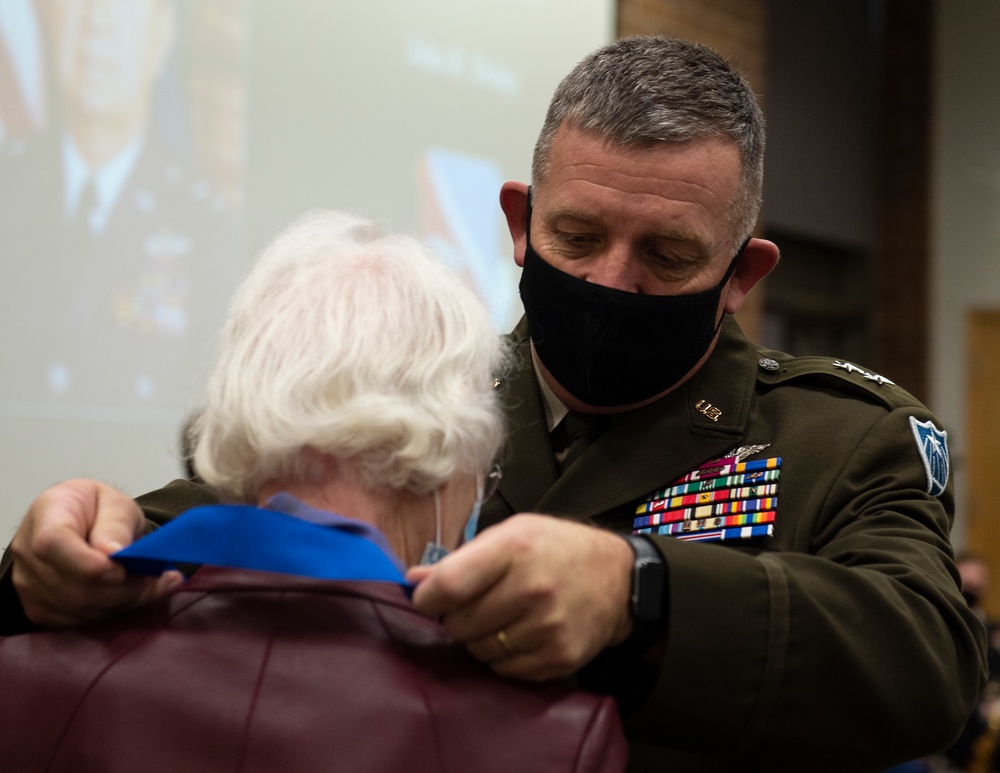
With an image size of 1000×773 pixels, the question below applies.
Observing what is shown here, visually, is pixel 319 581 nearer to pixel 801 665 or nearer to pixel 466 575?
pixel 466 575

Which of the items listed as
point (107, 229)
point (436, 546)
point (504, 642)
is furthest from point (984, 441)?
point (504, 642)

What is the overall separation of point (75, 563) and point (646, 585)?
17.9 inches

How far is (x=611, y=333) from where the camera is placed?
4.69ft

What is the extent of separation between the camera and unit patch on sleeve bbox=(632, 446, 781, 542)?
4.61 ft

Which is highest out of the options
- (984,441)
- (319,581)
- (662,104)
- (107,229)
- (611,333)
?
(662,104)

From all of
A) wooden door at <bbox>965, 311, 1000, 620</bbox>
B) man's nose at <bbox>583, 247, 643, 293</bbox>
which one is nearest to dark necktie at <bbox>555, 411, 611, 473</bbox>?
man's nose at <bbox>583, 247, 643, 293</bbox>

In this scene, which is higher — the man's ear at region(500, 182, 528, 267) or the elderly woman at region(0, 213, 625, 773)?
the man's ear at region(500, 182, 528, 267)

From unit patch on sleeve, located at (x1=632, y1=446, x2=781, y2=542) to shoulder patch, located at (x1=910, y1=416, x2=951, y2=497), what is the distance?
16 centimetres

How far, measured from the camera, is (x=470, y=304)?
1.12 m

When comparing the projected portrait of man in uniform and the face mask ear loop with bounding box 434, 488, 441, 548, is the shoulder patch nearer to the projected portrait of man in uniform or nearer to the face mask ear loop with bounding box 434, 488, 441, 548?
the face mask ear loop with bounding box 434, 488, 441, 548

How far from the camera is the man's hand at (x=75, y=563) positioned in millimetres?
1005

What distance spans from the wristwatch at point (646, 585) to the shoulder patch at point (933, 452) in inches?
19.0

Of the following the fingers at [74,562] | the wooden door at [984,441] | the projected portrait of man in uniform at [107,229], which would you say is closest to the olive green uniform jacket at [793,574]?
the fingers at [74,562]

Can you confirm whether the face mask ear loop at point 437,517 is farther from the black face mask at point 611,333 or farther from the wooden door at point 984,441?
the wooden door at point 984,441
